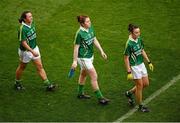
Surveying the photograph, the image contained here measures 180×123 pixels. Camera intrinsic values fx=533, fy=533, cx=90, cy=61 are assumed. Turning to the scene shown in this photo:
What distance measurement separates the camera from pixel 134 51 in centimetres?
1190

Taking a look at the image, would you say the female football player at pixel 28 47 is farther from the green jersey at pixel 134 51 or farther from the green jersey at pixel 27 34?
the green jersey at pixel 134 51

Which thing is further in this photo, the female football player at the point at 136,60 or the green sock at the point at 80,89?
the green sock at the point at 80,89

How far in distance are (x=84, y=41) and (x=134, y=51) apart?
3.92 feet

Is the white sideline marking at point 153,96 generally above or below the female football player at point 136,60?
below

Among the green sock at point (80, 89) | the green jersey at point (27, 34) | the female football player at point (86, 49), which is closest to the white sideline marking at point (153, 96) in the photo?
the female football player at point (86, 49)

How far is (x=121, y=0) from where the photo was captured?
18.2m

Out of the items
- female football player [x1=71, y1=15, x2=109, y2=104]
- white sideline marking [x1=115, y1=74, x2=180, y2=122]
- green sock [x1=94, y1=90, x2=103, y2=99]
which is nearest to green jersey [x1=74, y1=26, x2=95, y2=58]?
female football player [x1=71, y1=15, x2=109, y2=104]

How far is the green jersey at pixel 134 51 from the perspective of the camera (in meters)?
11.9

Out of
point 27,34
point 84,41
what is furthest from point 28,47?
point 84,41

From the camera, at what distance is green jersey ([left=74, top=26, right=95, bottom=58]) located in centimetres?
1218

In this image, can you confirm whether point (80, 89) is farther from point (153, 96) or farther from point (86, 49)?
point (153, 96)

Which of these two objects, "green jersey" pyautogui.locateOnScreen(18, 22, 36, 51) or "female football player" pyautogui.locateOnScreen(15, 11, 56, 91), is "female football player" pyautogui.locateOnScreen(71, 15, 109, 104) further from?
"green jersey" pyautogui.locateOnScreen(18, 22, 36, 51)

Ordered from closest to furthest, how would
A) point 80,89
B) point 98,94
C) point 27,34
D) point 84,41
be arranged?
1. point 84,41
2. point 98,94
3. point 27,34
4. point 80,89

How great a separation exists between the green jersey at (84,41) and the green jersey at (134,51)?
93 centimetres
